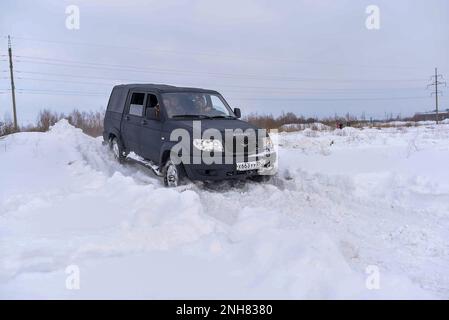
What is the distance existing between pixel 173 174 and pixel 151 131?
131 centimetres

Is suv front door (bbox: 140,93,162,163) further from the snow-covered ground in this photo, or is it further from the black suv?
the snow-covered ground

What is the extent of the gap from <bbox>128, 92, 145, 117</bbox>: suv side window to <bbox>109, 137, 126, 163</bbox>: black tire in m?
0.95

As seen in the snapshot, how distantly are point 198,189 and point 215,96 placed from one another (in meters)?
2.66

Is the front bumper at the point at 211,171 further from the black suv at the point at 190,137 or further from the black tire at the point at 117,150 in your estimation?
the black tire at the point at 117,150

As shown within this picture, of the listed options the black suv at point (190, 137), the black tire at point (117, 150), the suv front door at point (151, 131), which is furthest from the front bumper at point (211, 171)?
the black tire at point (117, 150)

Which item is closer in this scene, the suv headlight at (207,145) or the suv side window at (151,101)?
the suv headlight at (207,145)

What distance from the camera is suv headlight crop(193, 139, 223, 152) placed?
21.4 feet

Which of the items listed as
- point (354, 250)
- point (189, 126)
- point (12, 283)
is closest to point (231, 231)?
point (354, 250)

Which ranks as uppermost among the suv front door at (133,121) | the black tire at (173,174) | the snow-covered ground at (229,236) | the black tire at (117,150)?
the suv front door at (133,121)

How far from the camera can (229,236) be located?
13.9 ft

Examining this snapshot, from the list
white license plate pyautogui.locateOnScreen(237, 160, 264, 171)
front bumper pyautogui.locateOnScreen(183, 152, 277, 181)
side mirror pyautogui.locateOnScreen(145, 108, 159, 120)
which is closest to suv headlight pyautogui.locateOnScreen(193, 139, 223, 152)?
front bumper pyautogui.locateOnScreen(183, 152, 277, 181)

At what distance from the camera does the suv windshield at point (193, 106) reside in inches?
292

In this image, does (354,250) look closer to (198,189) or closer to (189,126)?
(198,189)

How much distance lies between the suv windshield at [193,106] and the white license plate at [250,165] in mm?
1470
